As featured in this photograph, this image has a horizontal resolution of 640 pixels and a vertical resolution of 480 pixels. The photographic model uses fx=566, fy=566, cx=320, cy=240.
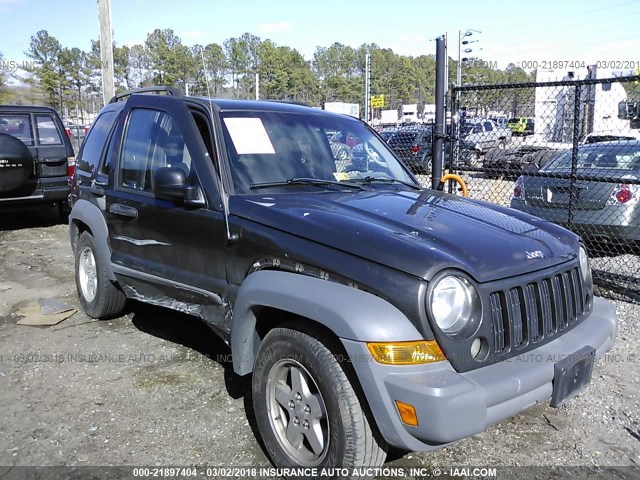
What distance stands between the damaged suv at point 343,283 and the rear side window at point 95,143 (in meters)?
0.91

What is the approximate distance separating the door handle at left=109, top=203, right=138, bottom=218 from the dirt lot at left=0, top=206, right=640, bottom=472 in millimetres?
1128

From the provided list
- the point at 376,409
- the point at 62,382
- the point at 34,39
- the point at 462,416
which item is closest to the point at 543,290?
the point at 462,416

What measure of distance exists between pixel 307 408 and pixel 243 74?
4198 cm

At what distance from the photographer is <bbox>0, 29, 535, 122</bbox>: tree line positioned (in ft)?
111

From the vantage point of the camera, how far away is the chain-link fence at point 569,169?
6066 mm

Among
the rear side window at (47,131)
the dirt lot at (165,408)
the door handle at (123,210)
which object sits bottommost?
the dirt lot at (165,408)

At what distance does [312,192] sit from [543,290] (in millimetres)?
1402

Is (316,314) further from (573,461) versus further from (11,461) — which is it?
(11,461)

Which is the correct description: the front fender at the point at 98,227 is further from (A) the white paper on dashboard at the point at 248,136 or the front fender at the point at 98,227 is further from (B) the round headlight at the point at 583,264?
(B) the round headlight at the point at 583,264

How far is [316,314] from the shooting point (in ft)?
8.25

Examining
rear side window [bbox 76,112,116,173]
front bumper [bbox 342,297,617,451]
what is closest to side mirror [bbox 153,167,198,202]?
front bumper [bbox 342,297,617,451]

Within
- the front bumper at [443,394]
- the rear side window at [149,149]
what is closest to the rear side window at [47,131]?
the rear side window at [149,149]

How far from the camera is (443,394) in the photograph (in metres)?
2.24

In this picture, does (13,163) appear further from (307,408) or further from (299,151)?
(307,408)
